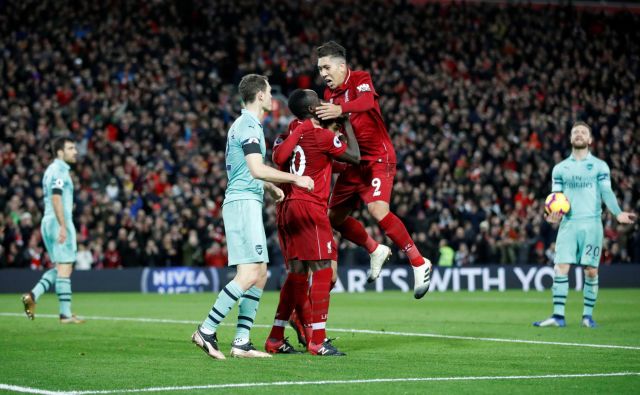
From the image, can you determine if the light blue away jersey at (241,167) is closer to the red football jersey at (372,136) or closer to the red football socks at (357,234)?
the red football jersey at (372,136)

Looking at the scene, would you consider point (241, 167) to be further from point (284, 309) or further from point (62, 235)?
point (62, 235)

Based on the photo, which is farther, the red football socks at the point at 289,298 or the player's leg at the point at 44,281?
the player's leg at the point at 44,281

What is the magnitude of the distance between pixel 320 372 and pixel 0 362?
2.88 m

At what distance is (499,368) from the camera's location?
8602mm

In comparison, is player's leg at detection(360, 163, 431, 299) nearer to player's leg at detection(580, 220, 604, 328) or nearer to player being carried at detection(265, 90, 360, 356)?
player being carried at detection(265, 90, 360, 356)

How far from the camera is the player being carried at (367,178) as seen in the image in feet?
34.9

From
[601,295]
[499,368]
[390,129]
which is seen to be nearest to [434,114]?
[390,129]

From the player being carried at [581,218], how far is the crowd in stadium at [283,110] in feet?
43.3

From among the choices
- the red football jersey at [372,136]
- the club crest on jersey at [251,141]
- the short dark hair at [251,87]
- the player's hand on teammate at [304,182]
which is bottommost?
the player's hand on teammate at [304,182]

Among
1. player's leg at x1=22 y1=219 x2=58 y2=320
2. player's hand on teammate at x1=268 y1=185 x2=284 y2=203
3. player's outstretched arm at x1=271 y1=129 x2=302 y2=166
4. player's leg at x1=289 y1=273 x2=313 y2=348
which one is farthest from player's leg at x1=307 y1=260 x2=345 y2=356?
player's leg at x1=22 y1=219 x2=58 y2=320

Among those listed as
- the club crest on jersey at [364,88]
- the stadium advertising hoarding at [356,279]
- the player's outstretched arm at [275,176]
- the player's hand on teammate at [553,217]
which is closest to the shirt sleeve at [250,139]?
the player's outstretched arm at [275,176]

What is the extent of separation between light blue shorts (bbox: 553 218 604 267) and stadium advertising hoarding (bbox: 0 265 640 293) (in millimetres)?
11244

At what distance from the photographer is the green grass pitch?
7500 millimetres

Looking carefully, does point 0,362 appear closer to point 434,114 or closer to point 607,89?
point 434,114
